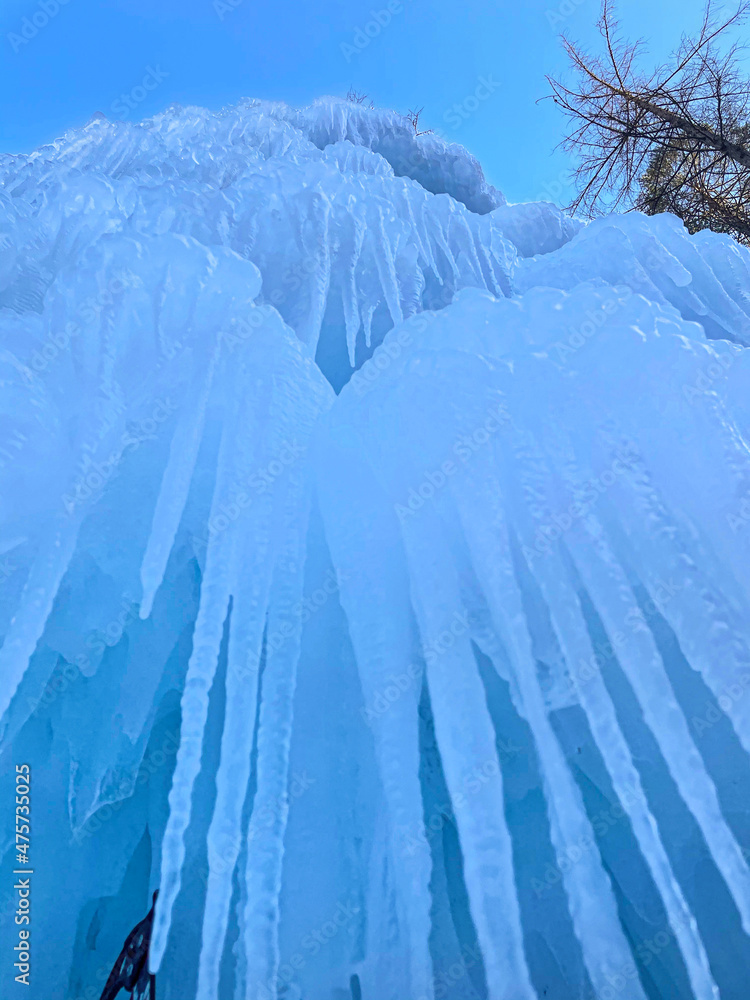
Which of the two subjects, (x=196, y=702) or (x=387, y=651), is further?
(x=387, y=651)

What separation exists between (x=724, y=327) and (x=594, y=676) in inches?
98.0

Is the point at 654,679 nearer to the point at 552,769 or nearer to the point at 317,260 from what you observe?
the point at 552,769

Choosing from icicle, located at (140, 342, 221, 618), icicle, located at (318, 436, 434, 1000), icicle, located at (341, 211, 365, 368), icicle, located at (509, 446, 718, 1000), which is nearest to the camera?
icicle, located at (509, 446, 718, 1000)

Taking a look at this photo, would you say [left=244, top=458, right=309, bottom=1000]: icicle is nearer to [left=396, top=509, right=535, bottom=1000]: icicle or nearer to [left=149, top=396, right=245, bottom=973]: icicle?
[left=149, top=396, right=245, bottom=973]: icicle

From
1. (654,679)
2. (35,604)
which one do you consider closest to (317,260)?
(35,604)

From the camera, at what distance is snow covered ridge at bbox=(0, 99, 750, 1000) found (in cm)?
115

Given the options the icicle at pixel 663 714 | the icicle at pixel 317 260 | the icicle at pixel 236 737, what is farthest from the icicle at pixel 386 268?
the icicle at pixel 663 714

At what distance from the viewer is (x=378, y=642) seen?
1.38m

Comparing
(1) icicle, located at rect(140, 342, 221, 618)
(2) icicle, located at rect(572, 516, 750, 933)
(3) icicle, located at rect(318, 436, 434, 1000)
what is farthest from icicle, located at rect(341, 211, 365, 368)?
(2) icicle, located at rect(572, 516, 750, 933)

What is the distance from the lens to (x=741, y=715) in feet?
3.66

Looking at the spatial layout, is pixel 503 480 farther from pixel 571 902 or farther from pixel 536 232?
pixel 536 232

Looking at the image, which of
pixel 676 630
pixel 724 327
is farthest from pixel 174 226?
pixel 676 630

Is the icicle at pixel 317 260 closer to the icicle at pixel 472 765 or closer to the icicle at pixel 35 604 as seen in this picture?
the icicle at pixel 35 604

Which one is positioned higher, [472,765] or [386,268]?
[386,268]
